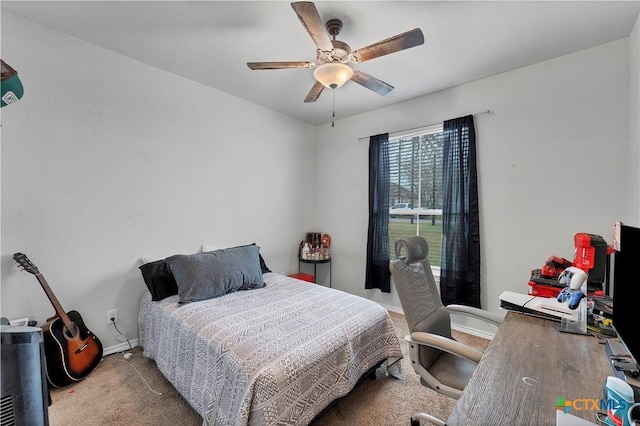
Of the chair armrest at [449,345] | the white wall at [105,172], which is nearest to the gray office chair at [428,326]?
the chair armrest at [449,345]

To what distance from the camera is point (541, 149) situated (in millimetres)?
2352

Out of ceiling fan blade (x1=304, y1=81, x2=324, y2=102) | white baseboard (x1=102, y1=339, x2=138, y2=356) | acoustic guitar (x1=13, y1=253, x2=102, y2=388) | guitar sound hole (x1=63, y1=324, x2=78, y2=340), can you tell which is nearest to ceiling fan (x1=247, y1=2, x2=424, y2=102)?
ceiling fan blade (x1=304, y1=81, x2=324, y2=102)

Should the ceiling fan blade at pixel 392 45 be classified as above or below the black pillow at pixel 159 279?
above

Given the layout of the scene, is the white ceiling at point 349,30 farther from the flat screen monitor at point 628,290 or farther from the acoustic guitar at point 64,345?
the acoustic guitar at point 64,345

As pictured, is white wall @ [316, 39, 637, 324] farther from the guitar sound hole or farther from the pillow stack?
the guitar sound hole

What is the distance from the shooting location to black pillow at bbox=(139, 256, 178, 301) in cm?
218

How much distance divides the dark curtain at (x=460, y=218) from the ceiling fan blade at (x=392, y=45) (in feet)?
4.75

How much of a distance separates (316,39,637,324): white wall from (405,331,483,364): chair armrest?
1713 mm

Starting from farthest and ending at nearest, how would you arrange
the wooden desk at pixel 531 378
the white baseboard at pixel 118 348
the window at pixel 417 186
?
the window at pixel 417 186 < the white baseboard at pixel 118 348 < the wooden desk at pixel 531 378

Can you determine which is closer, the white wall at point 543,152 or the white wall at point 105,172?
the white wall at point 105,172

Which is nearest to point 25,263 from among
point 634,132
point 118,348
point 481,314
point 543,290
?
point 118,348

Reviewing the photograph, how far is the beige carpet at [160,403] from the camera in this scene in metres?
1.58

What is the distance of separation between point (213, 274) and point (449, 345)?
1.83 m

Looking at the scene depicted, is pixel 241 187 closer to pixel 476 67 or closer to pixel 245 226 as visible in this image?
pixel 245 226
